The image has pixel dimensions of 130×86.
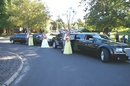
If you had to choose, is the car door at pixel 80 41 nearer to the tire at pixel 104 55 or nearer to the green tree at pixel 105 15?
the tire at pixel 104 55

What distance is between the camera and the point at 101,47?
10805 millimetres

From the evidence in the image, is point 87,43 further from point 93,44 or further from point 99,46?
point 99,46

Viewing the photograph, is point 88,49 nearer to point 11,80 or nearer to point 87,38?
point 87,38

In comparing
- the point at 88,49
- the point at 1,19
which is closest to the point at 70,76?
the point at 88,49

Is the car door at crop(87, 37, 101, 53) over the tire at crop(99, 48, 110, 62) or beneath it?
over

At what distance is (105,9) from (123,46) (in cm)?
1891

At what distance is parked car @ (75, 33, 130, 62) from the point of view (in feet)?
32.7

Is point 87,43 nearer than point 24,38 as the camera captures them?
Yes

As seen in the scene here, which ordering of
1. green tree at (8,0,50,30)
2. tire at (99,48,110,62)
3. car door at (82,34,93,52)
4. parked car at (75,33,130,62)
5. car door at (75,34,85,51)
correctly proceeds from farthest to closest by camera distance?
green tree at (8,0,50,30) < car door at (75,34,85,51) < car door at (82,34,93,52) < tire at (99,48,110,62) < parked car at (75,33,130,62)

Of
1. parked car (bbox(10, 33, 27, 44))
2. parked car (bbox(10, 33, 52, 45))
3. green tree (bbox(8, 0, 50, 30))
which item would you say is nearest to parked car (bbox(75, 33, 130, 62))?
parked car (bbox(10, 33, 52, 45))

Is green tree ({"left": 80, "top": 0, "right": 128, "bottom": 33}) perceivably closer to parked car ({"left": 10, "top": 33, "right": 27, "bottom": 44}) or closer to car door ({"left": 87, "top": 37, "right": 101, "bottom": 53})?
parked car ({"left": 10, "top": 33, "right": 27, "bottom": 44})

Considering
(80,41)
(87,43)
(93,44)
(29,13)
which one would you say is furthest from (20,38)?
(29,13)

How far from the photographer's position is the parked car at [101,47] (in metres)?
9.97

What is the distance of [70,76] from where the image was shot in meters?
7.25
